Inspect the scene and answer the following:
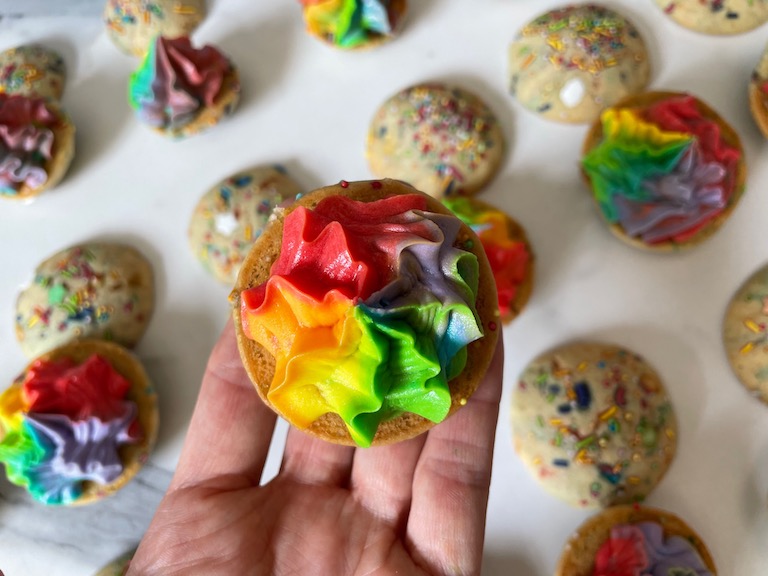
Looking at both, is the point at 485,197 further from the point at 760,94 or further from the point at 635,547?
the point at 635,547

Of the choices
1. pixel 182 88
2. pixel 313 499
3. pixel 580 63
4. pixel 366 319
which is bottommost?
pixel 313 499

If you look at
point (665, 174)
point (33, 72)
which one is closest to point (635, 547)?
point (665, 174)

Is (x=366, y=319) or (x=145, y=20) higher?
(x=145, y=20)

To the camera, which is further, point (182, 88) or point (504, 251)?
point (182, 88)

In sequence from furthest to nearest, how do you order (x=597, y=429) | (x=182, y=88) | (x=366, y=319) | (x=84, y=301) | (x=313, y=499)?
(x=182, y=88) < (x=84, y=301) < (x=597, y=429) < (x=313, y=499) < (x=366, y=319)

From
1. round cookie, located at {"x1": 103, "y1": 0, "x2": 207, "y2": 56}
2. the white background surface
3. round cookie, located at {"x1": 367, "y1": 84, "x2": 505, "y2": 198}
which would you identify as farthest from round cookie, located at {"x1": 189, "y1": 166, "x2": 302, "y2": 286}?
round cookie, located at {"x1": 103, "y1": 0, "x2": 207, "y2": 56}

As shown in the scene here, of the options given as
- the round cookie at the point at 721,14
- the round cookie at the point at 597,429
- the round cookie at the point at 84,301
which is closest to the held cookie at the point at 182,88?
the round cookie at the point at 84,301
